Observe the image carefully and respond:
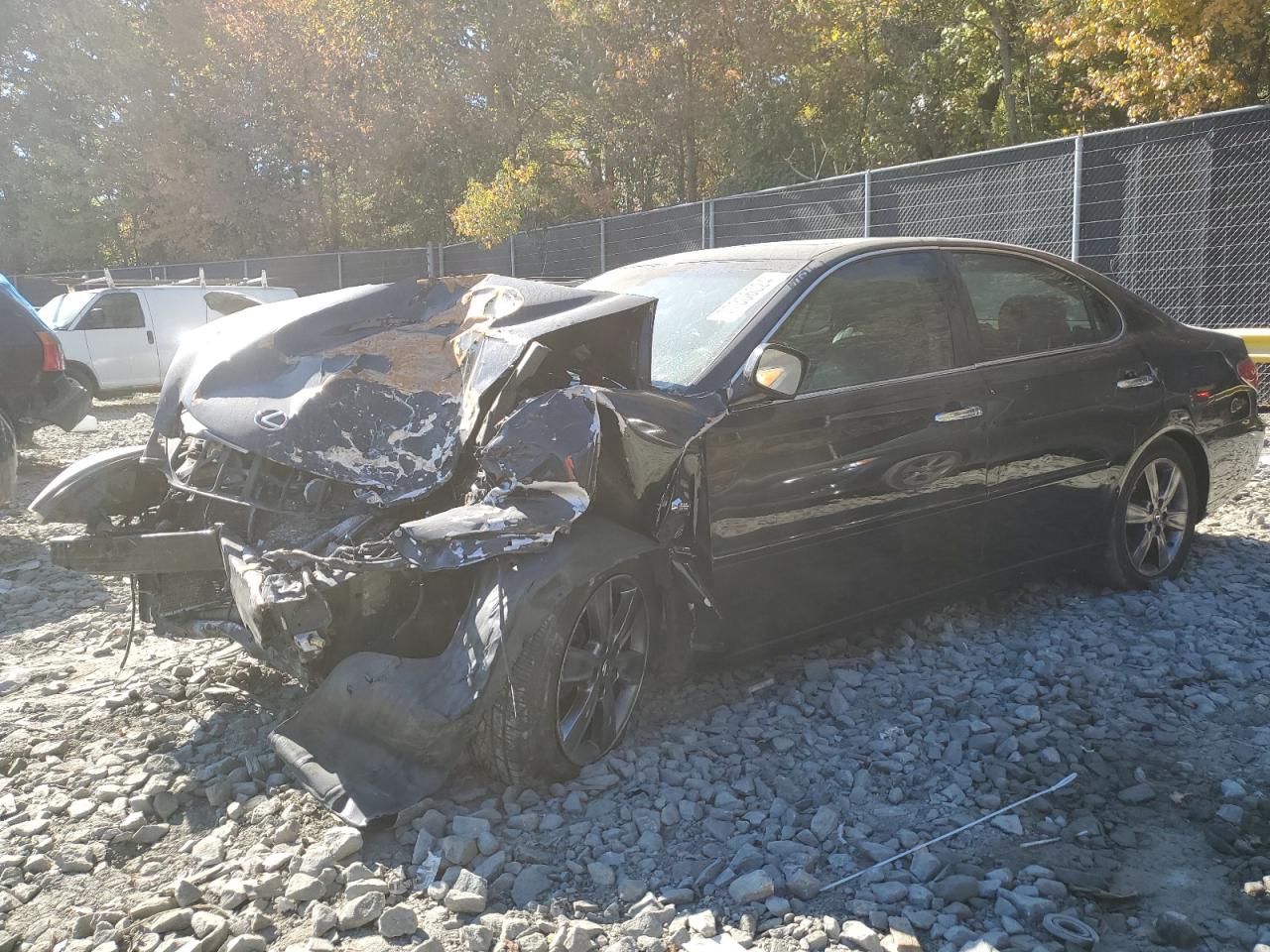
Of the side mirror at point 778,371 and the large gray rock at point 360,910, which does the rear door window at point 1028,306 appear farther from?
the large gray rock at point 360,910

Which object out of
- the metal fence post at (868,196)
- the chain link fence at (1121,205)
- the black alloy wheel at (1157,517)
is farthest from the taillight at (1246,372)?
the metal fence post at (868,196)

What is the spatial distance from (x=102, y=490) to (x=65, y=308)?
13.7 metres

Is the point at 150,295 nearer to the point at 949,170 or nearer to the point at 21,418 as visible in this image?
the point at 21,418

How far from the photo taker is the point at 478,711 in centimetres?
307

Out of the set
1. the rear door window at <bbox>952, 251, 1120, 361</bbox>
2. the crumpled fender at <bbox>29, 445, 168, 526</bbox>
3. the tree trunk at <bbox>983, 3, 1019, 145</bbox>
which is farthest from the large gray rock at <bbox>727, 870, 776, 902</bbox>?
the tree trunk at <bbox>983, 3, 1019, 145</bbox>

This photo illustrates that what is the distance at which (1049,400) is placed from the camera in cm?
459

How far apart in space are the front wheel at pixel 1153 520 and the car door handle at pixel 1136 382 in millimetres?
325

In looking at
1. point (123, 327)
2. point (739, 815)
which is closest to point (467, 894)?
point (739, 815)

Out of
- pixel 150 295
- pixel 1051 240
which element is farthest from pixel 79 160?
pixel 1051 240

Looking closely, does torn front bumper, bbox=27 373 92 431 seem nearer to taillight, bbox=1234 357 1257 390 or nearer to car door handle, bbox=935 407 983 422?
car door handle, bbox=935 407 983 422

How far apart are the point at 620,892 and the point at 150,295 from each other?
1584 centimetres

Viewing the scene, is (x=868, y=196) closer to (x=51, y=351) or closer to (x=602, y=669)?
(x=51, y=351)

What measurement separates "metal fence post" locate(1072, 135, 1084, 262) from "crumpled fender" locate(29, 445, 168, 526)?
28.5 ft

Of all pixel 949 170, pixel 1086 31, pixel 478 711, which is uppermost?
pixel 1086 31
